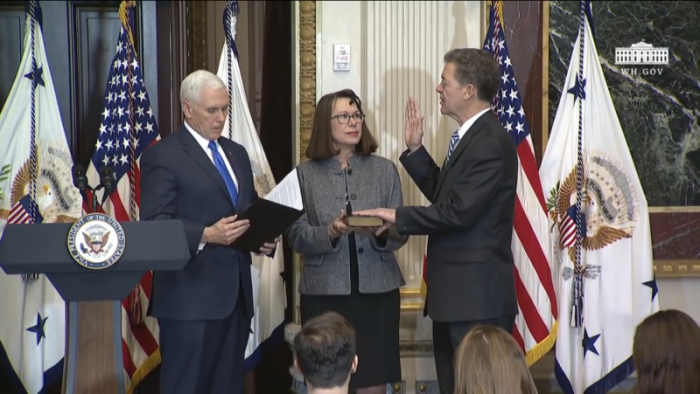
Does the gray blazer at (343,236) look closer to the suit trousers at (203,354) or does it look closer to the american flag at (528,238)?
the suit trousers at (203,354)

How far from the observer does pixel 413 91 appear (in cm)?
442

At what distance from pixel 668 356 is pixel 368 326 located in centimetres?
151

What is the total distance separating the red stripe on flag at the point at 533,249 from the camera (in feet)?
13.4

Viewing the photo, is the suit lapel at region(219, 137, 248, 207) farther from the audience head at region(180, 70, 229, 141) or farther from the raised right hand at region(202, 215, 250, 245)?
the raised right hand at region(202, 215, 250, 245)

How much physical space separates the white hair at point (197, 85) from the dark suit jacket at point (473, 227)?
90 cm

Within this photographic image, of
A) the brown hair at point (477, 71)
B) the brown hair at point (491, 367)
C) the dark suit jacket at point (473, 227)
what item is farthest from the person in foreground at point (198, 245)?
the brown hair at point (491, 367)

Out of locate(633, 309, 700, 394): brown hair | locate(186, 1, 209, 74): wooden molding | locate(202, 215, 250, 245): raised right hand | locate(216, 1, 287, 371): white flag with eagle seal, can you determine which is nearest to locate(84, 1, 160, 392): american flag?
locate(216, 1, 287, 371): white flag with eagle seal

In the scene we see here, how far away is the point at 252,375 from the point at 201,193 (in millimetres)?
1579

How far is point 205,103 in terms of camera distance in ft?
11.3

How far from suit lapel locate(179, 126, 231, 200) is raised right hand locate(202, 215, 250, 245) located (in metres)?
0.19

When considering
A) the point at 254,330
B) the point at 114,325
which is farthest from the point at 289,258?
the point at 114,325

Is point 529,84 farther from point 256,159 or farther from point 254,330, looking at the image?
point 254,330

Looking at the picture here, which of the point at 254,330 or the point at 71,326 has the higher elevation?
the point at 71,326

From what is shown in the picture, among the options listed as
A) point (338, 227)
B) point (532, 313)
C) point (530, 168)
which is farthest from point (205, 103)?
point (532, 313)
